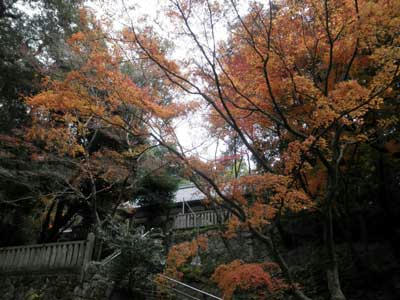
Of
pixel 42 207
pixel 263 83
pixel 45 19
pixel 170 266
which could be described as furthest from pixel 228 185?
pixel 42 207

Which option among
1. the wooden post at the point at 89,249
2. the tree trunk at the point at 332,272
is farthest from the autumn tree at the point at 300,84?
the wooden post at the point at 89,249

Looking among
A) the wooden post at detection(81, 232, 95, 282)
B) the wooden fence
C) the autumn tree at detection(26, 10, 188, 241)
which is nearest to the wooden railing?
the autumn tree at detection(26, 10, 188, 241)

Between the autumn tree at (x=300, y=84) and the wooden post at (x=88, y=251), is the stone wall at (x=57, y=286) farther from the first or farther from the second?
the autumn tree at (x=300, y=84)

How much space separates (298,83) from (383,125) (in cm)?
201

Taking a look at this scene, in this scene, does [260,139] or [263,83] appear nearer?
[263,83]

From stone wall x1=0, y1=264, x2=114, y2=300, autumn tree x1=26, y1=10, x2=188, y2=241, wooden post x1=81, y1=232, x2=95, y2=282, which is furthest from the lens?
wooden post x1=81, y1=232, x2=95, y2=282

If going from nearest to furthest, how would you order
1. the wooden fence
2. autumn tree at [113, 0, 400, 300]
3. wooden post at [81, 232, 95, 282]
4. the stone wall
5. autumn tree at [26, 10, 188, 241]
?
autumn tree at [113, 0, 400, 300] → autumn tree at [26, 10, 188, 241] → the stone wall → wooden post at [81, 232, 95, 282] → the wooden fence

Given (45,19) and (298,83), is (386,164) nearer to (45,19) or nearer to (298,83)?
(298,83)

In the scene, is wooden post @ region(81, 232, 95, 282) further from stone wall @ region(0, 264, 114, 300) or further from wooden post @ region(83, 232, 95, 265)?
stone wall @ region(0, 264, 114, 300)

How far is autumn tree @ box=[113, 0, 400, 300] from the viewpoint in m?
4.71

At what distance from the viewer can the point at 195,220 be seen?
1496cm

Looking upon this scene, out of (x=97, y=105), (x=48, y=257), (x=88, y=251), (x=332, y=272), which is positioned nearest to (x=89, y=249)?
(x=88, y=251)

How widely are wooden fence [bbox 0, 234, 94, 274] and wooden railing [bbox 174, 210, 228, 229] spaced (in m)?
6.78

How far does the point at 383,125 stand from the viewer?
5789mm
